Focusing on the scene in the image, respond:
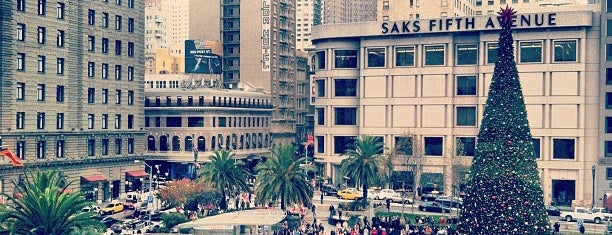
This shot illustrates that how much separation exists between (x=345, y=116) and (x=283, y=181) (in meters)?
32.3

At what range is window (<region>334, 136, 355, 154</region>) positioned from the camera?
95625 millimetres

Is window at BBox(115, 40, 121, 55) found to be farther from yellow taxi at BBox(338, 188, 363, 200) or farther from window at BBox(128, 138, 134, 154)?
yellow taxi at BBox(338, 188, 363, 200)

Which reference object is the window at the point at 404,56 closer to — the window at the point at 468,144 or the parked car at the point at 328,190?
the window at the point at 468,144

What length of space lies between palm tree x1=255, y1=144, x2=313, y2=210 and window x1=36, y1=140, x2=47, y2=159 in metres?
22.8

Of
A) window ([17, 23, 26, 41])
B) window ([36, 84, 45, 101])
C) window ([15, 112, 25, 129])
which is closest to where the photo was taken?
window ([17, 23, 26, 41])

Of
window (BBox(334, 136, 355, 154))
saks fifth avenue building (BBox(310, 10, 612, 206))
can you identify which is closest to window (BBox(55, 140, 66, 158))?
saks fifth avenue building (BBox(310, 10, 612, 206))

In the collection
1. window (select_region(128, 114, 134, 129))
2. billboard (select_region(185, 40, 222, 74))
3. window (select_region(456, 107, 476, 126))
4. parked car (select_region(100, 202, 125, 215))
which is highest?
billboard (select_region(185, 40, 222, 74))

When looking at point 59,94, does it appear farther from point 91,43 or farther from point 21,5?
point 21,5

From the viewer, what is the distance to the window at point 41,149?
240 ft

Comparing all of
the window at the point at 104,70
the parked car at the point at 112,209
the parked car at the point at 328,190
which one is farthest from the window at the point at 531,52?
the parked car at the point at 112,209

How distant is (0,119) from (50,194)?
37.9 meters

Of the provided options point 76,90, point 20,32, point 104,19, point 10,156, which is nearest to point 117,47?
point 104,19

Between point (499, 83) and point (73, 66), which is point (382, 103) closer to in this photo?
point (73, 66)

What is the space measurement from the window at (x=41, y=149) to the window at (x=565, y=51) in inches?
2167
